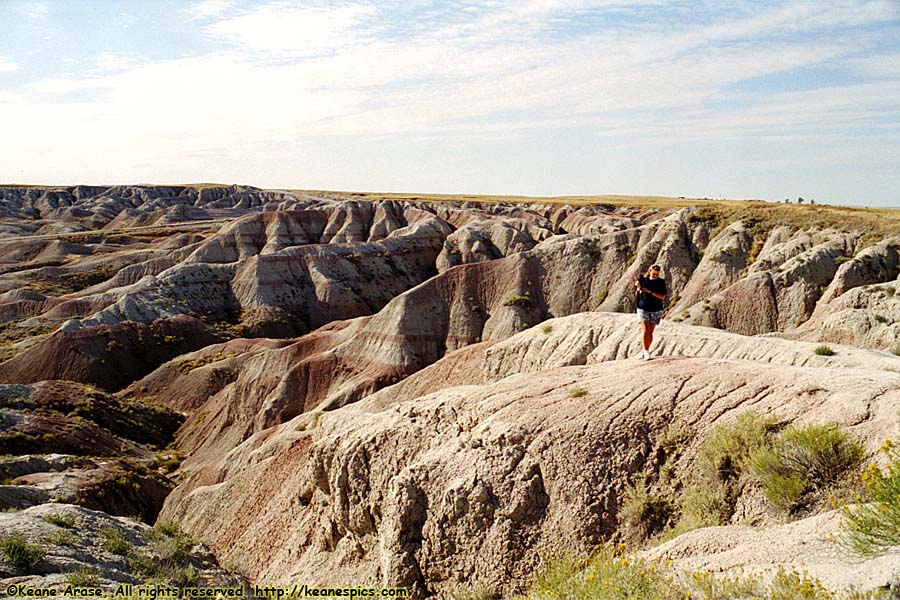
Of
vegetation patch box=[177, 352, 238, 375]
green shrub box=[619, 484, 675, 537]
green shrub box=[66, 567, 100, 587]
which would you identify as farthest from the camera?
vegetation patch box=[177, 352, 238, 375]

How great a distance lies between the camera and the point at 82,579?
1222cm

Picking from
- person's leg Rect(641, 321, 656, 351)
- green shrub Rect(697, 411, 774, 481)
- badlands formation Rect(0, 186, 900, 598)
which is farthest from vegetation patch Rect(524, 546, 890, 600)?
person's leg Rect(641, 321, 656, 351)

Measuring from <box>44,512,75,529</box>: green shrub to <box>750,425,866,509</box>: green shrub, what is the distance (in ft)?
57.8

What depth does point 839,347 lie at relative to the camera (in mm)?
17875

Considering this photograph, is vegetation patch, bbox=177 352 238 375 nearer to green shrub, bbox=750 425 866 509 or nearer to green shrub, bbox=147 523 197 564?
green shrub, bbox=147 523 197 564

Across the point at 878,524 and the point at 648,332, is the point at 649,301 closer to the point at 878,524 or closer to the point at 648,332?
the point at 648,332

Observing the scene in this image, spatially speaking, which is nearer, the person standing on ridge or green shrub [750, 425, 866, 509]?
green shrub [750, 425, 866, 509]

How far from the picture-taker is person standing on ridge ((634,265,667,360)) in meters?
14.8

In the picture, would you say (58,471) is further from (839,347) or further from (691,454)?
(839,347)

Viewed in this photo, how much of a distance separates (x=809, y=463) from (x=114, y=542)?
1688 centimetres

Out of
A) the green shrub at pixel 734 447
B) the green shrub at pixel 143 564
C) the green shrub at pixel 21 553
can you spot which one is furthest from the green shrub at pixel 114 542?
the green shrub at pixel 734 447

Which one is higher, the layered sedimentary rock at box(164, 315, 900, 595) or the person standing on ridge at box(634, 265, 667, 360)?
the person standing on ridge at box(634, 265, 667, 360)

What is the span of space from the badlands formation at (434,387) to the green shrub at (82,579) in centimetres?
70

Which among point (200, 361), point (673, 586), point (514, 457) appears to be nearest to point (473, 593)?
point (514, 457)
